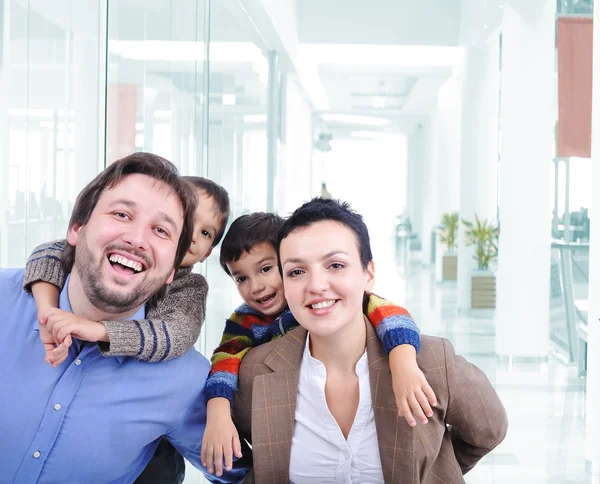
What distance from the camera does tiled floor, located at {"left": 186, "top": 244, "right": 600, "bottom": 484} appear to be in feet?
13.5

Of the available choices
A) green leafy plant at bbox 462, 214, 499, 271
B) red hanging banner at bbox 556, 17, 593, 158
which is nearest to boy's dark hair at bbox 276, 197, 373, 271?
red hanging banner at bbox 556, 17, 593, 158

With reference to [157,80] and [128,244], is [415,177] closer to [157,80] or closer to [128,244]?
[157,80]

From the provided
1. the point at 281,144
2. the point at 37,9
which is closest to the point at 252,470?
the point at 37,9

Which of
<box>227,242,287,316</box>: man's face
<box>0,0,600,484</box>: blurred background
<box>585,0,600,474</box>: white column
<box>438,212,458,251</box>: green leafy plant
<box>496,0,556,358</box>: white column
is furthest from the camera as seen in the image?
<box>438,212,458,251</box>: green leafy plant

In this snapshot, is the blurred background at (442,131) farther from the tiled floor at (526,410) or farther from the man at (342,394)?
the man at (342,394)

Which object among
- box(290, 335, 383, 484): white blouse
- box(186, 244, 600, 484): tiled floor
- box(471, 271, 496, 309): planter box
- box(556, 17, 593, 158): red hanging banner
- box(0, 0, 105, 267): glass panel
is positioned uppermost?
box(556, 17, 593, 158): red hanging banner

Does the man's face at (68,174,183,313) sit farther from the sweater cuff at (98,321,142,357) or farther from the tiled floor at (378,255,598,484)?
the tiled floor at (378,255,598,484)

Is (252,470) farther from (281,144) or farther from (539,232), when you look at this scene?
(281,144)

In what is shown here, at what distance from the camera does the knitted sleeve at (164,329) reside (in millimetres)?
1756

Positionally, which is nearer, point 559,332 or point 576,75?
point 576,75

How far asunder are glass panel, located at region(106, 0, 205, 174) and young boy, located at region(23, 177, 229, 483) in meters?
1.37

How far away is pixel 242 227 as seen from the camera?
8.00ft

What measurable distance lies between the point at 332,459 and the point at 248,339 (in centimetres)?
56

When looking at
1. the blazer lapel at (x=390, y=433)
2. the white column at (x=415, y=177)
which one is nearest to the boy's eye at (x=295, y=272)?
the blazer lapel at (x=390, y=433)
